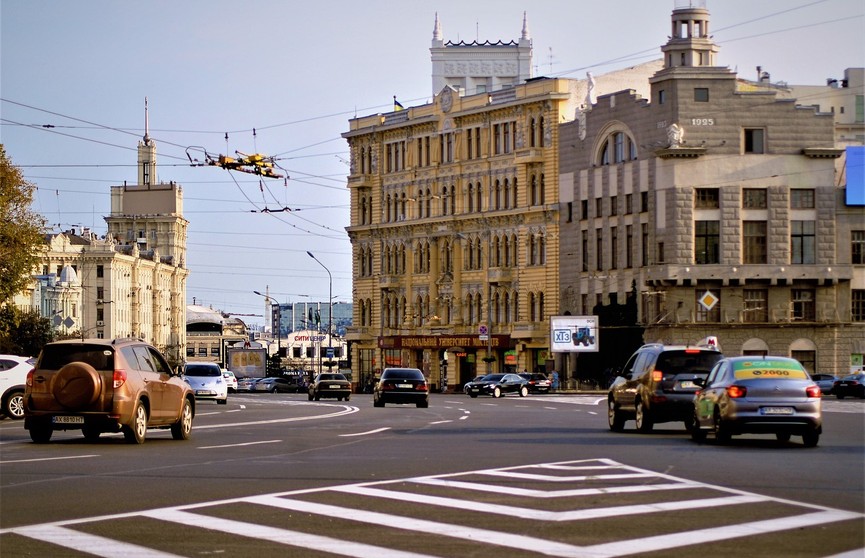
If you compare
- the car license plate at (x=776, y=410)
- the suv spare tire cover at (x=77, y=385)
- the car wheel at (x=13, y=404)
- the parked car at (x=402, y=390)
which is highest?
the suv spare tire cover at (x=77, y=385)

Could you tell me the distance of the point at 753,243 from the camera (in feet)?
277

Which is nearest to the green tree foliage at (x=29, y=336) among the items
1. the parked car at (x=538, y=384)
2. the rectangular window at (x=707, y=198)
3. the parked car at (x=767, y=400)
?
the parked car at (x=538, y=384)

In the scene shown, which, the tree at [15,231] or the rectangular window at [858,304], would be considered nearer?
the tree at [15,231]

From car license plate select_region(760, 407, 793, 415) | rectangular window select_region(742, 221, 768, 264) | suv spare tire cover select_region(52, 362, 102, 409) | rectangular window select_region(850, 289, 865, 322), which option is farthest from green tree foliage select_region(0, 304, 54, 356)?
car license plate select_region(760, 407, 793, 415)

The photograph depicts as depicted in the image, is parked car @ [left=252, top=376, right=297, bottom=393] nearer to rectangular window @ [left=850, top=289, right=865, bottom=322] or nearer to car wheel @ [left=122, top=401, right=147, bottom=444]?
rectangular window @ [left=850, top=289, right=865, bottom=322]

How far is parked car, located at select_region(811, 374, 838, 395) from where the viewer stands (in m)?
73.4

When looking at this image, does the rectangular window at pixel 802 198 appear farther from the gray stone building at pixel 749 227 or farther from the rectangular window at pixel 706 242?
the rectangular window at pixel 706 242

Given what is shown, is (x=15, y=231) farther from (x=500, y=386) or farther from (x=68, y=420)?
(x=500, y=386)

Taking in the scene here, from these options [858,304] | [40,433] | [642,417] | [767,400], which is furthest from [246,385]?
[767,400]

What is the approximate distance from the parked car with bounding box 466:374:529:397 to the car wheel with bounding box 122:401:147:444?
5320 centimetres

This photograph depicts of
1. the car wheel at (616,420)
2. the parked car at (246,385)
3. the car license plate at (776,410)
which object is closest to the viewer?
the car license plate at (776,410)

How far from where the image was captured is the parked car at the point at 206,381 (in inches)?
2192

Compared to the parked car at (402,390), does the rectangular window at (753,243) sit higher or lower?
higher

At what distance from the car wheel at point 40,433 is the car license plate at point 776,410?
11.1m
